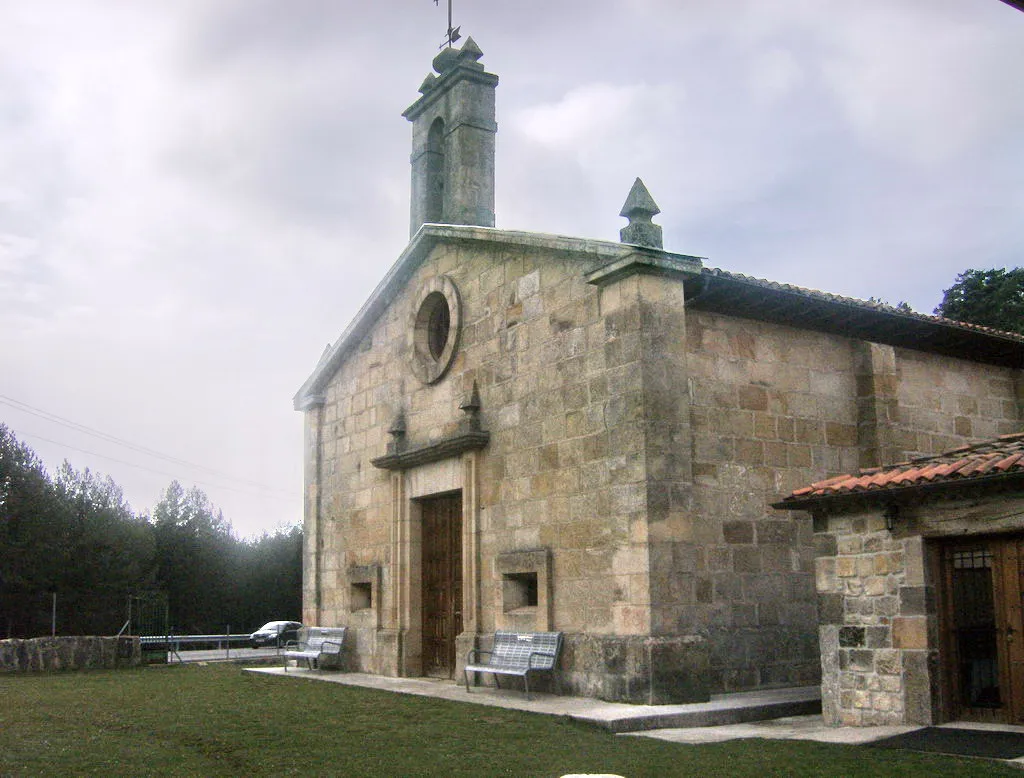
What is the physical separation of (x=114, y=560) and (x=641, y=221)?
3359 cm

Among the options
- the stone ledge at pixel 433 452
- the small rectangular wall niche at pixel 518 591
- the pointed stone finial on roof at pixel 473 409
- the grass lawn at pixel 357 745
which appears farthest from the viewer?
the pointed stone finial on roof at pixel 473 409

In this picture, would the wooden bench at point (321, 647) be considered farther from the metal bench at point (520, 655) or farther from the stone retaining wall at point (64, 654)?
the stone retaining wall at point (64, 654)

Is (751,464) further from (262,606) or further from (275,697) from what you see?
(262,606)

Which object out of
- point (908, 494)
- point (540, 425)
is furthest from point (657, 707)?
point (540, 425)

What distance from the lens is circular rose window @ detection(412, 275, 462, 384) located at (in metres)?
15.1

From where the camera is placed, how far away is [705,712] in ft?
33.4

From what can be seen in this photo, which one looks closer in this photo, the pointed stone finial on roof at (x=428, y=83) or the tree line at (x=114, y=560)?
the pointed stone finial on roof at (x=428, y=83)

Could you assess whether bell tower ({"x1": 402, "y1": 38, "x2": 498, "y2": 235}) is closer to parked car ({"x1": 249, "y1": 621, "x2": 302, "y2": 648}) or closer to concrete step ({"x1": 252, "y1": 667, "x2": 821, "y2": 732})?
concrete step ({"x1": 252, "y1": 667, "x2": 821, "y2": 732})

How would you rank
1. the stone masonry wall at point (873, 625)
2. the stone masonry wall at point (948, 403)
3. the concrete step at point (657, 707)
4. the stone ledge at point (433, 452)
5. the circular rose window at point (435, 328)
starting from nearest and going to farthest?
the stone masonry wall at point (873, 625) → the concrete step at point (657, 707) → the stone ledge at point (433, 452) → the stone masonry wall at point (948, 403) → the circular rose window at point (435, 328)

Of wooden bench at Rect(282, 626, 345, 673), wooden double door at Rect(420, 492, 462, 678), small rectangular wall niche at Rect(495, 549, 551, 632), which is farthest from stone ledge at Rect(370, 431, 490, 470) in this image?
wooden bench at Rect(282, 626, 345, 673)

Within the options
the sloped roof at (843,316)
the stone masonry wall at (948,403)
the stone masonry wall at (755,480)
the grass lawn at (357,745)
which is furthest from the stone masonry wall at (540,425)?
the stone masonry wall at (948,403)

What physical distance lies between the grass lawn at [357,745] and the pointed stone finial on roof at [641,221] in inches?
205

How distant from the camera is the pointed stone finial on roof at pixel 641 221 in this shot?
39.0 feet

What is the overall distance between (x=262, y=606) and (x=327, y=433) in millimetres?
29913
